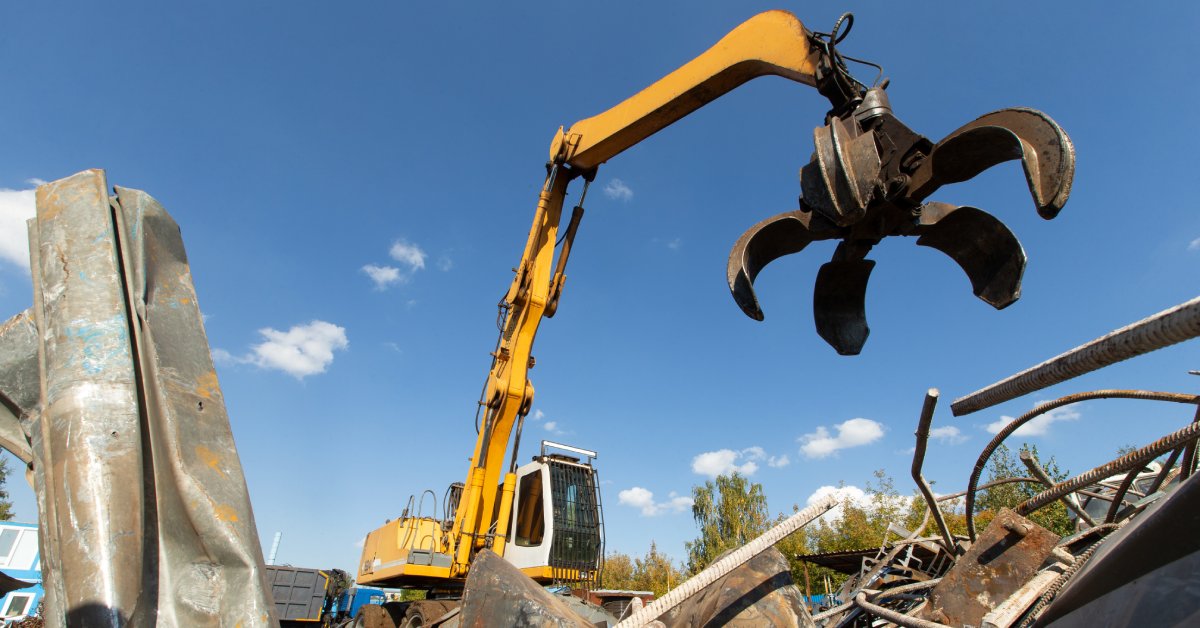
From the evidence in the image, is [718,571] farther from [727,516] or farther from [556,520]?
[727,516]

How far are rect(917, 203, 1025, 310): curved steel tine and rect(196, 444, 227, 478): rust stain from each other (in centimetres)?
272

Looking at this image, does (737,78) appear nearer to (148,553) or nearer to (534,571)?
(148,553)

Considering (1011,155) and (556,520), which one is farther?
(556,520)

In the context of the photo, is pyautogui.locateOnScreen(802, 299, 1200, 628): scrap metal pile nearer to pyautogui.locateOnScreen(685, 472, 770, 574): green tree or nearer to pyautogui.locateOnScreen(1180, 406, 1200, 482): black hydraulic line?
pyautogui.locateOnScreen(1180, 406, 1200, 482): black hydraulic line

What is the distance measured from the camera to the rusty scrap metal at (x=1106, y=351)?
0.88 metres

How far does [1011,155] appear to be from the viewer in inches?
88.7

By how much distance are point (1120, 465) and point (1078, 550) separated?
2.29ft

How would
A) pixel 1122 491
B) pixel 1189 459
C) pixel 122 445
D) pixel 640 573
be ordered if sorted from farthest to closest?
pixel 640 573
pixel 1122 491
pixel 1189 459
pixel 122 445

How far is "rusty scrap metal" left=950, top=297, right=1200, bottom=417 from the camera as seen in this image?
884 millimetres

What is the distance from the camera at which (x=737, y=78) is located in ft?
16.9

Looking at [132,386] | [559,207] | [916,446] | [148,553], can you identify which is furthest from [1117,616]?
[559,207]

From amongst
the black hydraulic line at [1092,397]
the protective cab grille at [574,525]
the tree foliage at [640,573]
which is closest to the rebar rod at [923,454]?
the black hydraulic line at [1092,397]

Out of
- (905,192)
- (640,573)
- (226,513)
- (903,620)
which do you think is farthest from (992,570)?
(640,573)

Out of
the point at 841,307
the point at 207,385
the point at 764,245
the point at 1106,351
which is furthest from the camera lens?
the point at 841,307
